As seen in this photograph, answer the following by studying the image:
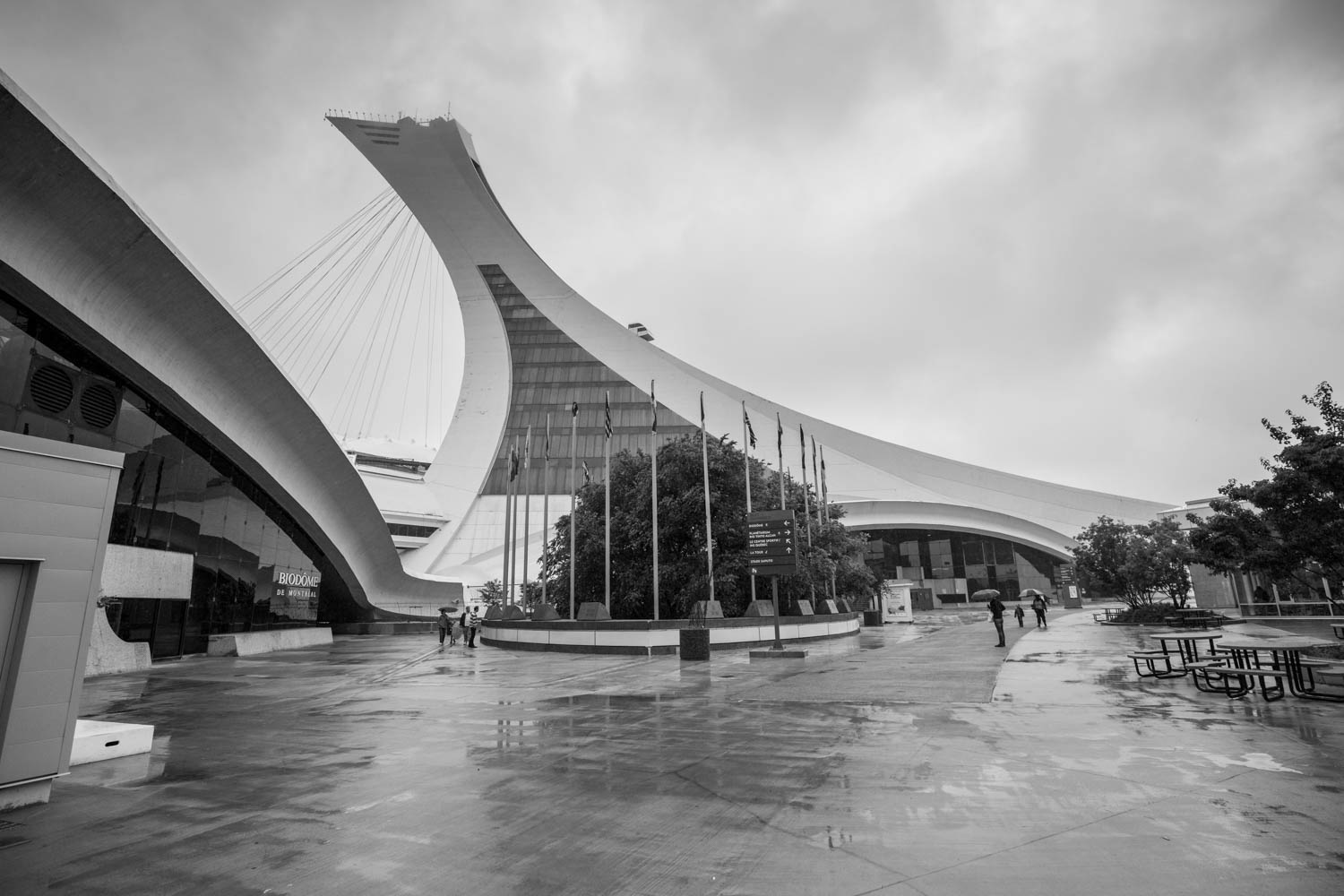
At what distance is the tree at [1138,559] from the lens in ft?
89.2

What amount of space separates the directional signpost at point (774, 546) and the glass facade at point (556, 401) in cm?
3760

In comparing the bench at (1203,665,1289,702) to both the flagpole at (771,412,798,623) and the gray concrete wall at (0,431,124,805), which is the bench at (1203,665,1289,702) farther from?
the gray concrete wall at (0,431,124,805)

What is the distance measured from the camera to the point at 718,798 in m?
5.09

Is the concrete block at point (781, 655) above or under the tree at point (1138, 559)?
under

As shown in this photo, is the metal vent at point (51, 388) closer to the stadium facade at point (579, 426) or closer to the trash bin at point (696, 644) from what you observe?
the trash bin at point (696, 644)

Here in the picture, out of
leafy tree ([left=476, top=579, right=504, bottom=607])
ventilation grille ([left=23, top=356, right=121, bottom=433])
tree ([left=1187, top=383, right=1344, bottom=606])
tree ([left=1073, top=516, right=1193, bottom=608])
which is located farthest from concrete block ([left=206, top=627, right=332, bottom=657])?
tree ([left=1073, top=516, right=1193, bottom=608])

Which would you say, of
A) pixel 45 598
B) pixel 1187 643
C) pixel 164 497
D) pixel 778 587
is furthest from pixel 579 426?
pixel 45 598

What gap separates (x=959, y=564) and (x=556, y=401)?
36.8 metres

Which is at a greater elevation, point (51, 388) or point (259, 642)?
point (51, 388)

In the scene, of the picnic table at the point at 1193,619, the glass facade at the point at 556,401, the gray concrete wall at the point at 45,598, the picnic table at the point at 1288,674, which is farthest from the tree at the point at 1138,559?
the glass facade at the point at 556,401

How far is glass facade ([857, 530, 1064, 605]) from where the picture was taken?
180 feet

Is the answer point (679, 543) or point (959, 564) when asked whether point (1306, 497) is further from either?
point (959, 564)

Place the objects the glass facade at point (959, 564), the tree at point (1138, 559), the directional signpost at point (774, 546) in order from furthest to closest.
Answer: the glass facade at point (959, 564)
the tree at point (1138, 559)
the directional signpost at point (774, 546)

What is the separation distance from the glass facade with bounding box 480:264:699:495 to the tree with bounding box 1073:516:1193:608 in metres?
32.7
